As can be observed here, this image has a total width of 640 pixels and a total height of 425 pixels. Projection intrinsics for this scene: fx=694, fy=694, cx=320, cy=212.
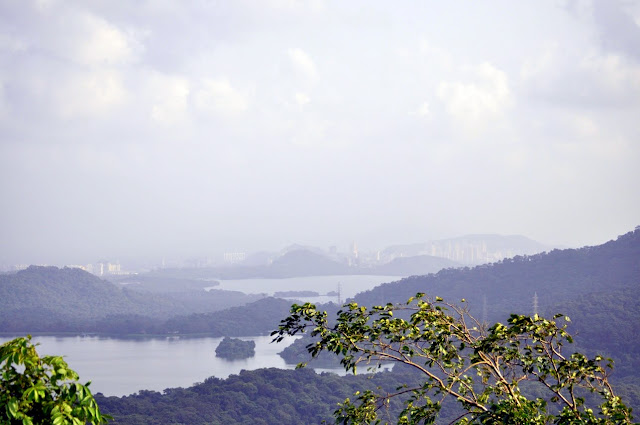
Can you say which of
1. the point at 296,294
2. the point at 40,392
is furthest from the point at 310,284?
the point at 40,392

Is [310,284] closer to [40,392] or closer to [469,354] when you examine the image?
[469,354]

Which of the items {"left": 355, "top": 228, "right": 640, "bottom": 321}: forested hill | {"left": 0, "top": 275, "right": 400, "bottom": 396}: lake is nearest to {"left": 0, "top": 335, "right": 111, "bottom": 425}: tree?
{"left": 0, "top": 275, "right": 400, "bottom": 396}: lake

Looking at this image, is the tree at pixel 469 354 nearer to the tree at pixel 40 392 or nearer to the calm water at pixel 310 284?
the tree at pixel 40 392

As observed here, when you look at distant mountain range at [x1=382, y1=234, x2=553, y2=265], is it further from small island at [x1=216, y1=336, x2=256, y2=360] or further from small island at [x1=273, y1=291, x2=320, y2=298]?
small island at [x1=216, y1=336, x2=256, y2=360]

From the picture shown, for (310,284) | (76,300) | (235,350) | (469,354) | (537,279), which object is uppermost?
(310,284)

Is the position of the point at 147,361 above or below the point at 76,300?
below

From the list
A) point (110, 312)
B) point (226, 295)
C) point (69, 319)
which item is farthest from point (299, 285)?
point (69, 319)

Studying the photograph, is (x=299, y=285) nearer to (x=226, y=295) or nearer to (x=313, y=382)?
(x=226, y=295)

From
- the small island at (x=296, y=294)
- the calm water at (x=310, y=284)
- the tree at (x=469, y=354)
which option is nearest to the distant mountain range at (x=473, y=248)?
the calm water at (x=310, y=284)
